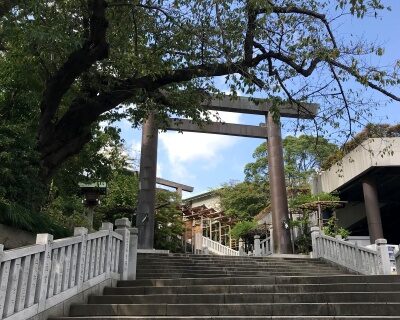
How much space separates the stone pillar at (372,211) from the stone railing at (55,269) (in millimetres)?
11224

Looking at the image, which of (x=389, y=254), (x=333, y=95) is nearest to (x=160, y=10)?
(x=333, y=95)

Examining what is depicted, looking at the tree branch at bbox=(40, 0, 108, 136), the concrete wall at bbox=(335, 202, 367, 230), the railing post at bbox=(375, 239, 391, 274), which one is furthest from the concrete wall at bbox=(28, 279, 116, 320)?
the concrete wall at bbox=(335, 202, 367, 230)

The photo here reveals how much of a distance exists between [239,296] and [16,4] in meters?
5.59

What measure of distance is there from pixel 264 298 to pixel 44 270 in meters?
3.06

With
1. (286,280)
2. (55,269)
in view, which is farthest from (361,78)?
(55,269)

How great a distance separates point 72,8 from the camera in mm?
8203

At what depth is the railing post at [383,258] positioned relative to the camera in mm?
10016

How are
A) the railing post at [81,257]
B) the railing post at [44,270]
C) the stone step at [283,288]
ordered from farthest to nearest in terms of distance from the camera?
the stone step at [283,288] < the railing post at [81,257] < the railing post at [44,270]

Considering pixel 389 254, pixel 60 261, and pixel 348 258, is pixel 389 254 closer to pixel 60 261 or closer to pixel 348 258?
pixel 348 258

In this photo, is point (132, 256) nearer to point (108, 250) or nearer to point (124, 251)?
point (124, 251)

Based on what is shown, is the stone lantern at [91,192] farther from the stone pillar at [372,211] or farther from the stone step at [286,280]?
the stone pillar at [372,211]

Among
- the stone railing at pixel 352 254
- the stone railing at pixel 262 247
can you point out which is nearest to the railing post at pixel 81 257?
the stone railing at pixel 352 254

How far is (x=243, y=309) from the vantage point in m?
5.87

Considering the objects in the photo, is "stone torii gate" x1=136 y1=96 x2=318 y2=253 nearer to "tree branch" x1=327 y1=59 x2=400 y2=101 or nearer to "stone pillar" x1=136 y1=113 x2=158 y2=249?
"stone pillar" x1=136 y1=113 x2=158 y2=249
